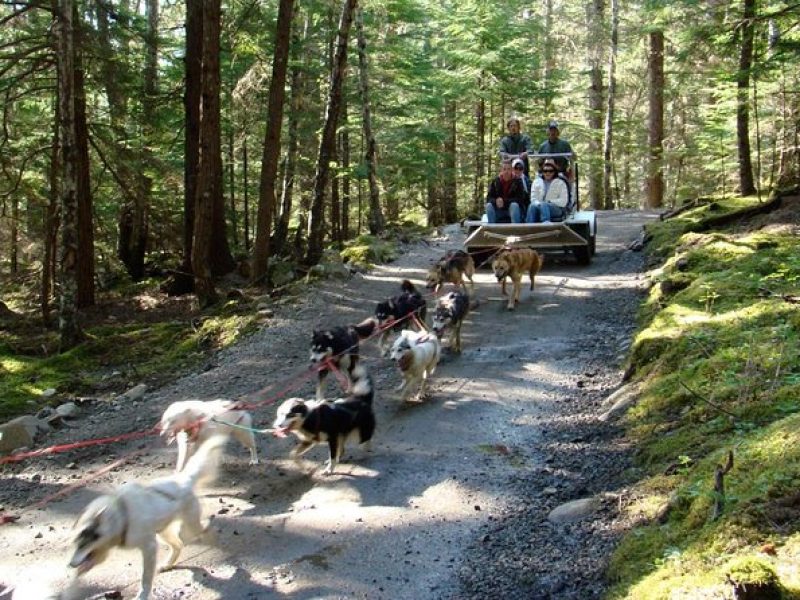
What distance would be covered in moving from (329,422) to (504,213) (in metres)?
8.11

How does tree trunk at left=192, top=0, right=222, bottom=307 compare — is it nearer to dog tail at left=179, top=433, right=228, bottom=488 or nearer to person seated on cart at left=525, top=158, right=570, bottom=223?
person seated on cart at left=525, top=158, right=570, bottom=223

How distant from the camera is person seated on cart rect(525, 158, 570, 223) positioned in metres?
13.1

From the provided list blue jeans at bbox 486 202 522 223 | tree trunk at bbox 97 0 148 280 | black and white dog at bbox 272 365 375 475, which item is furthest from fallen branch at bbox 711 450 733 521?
tree trunk at bbox 97 0 148 280

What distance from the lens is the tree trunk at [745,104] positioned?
13109 mm

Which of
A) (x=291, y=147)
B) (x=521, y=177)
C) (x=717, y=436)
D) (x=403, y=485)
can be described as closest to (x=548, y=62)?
(x=291, y=147)

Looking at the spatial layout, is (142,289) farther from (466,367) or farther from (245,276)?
(466,367)

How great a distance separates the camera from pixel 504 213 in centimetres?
1341

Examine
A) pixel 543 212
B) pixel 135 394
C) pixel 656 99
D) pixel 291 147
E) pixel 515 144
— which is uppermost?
pixel 656 99

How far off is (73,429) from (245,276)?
8275 mm

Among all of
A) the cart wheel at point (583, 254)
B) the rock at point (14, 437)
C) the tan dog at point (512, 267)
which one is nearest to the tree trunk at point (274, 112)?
the tan dog at point (512, 267)

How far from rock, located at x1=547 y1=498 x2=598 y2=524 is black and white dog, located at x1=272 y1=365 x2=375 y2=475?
6.63ft

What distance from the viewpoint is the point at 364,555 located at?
192 inches

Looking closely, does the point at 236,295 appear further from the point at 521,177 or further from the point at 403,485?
the point at 403,485

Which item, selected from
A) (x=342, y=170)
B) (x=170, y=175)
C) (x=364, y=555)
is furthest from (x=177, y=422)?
(x=342, y=170)
